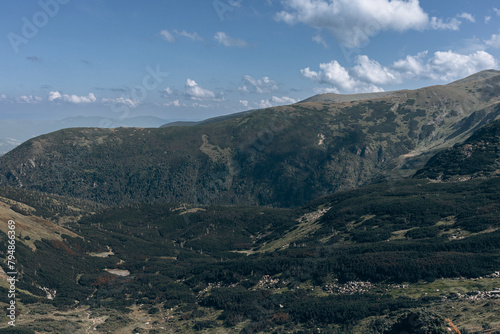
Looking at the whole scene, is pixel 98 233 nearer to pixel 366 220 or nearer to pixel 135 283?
pixel 135 283

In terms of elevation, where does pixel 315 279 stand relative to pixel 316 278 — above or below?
below

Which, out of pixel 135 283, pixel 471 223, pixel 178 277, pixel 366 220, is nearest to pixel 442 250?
pixel 471 223

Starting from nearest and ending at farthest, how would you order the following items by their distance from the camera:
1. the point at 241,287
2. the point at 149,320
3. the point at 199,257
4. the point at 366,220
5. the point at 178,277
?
the point at 149,320 → the point at 241,287 → the point at 178,277 → the point at 366,220 → the point at 199,257

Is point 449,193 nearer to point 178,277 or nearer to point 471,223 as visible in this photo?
point 471,223

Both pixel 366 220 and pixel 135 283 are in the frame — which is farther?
pixel 366 220

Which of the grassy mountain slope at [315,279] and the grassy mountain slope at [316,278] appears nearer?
the grassy mountain slope at [315,279]

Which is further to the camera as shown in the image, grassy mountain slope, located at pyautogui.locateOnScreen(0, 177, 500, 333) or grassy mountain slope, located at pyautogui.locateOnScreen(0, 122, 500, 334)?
grassy mountain slope, located at pyautogui.locateOnScreen(0, 177, 500, 333)

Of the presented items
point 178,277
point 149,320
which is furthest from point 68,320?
point 178,277

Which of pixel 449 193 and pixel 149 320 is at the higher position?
pixel 449 193

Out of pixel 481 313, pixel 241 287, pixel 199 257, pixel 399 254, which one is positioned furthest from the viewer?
pixel 199 257
